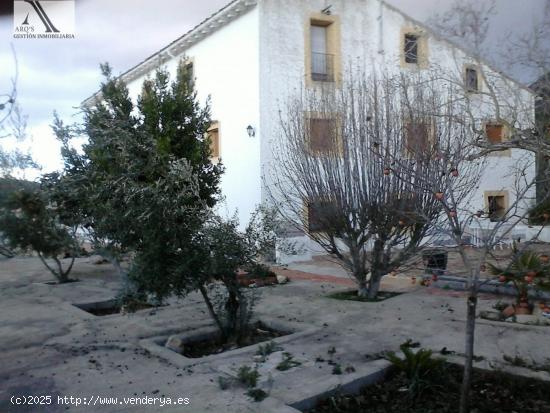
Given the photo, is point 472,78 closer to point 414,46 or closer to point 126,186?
point 414,46

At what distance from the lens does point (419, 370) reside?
14.2 feet

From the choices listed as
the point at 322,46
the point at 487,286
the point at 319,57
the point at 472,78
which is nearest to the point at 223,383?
the point at 487,286

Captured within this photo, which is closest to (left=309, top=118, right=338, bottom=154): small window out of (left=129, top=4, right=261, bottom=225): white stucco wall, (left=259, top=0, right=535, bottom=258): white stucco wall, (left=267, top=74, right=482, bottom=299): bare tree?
(left=267, top=74, right=482, bottom=299): bare tree

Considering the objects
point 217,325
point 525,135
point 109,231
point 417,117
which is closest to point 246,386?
point 217,325

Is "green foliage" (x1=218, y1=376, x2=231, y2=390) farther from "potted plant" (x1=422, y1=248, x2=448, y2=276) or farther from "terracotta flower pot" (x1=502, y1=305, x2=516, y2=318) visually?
"potted plant" (x1=422, y1=248, x2=448, y2=276)

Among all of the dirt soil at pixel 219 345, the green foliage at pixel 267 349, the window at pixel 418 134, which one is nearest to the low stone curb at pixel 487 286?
the window at pixel 418 134

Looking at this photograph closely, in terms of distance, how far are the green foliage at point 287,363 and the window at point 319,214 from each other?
350 centimetres

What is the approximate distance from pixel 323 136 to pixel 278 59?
255 inches

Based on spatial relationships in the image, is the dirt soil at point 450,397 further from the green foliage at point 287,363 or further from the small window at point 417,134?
the small window at point 417,134

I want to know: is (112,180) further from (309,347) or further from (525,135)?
(525,135)

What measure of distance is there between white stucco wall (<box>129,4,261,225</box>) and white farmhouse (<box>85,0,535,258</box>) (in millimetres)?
28

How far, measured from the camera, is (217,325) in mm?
6258

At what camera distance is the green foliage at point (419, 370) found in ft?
13.6

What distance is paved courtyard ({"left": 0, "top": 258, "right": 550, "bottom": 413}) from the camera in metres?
4.37
